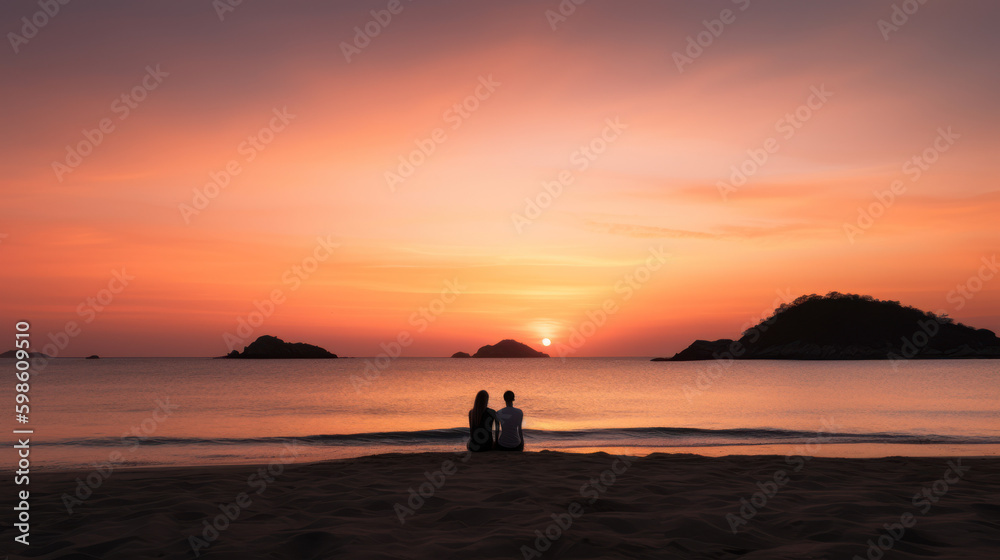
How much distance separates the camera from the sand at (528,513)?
6312 mm

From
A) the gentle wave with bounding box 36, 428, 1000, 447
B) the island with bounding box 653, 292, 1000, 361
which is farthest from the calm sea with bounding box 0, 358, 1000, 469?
the island with bounding box 653, 292, 1000, 361

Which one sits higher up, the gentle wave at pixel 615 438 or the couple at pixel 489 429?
the gentle wave at pixel 615 438

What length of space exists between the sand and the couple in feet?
9.20

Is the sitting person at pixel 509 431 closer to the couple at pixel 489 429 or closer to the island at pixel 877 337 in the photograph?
the couple at pixel 489 429

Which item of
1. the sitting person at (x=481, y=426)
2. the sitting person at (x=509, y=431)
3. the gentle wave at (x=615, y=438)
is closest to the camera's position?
the sitting person at (x=481, y=426)

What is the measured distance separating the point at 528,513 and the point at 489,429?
721 centimetres

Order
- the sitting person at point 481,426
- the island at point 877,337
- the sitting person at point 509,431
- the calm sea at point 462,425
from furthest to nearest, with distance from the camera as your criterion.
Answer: the island at point 877,337, the calm sea at point 462,425, the sitting person at point 509,431, the sitting person at point 481,426

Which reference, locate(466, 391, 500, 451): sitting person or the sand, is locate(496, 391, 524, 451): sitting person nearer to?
locate(466, 391, 500, 451): sitting person

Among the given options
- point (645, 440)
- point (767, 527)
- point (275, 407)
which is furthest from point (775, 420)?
point (275, 407)

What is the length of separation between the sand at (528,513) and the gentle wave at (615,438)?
14568 mm

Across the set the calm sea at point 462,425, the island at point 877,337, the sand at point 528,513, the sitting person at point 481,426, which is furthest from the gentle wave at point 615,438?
the island at point 877,337

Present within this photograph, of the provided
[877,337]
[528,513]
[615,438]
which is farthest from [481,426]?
[877,337]

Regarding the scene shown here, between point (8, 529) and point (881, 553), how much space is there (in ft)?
32.2

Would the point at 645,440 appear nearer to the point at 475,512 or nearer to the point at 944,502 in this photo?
the point at 944,502
